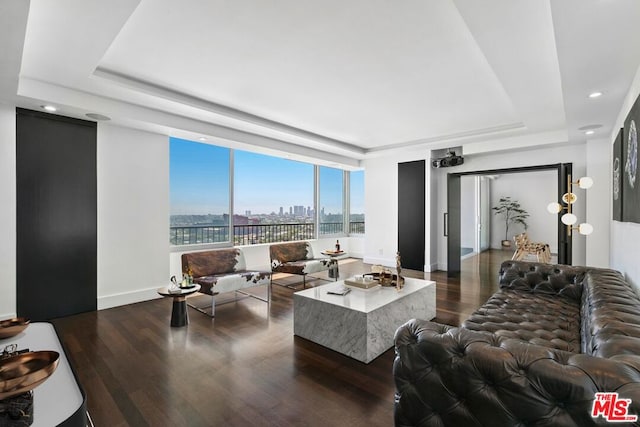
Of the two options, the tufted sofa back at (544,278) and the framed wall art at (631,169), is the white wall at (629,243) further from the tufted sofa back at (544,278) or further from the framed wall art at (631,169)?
the tufted sofa back at (544,278)

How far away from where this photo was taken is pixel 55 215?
12.1ft

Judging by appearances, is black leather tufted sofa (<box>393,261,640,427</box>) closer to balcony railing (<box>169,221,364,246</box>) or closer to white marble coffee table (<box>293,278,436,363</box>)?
white marble coffee table (<box>293,278,436,363</box>)

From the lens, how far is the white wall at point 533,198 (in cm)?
896

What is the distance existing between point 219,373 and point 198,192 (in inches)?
154

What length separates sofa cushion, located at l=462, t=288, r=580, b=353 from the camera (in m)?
2.09

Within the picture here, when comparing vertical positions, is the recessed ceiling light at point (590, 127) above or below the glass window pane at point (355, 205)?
above

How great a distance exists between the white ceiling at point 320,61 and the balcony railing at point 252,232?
6.17ft

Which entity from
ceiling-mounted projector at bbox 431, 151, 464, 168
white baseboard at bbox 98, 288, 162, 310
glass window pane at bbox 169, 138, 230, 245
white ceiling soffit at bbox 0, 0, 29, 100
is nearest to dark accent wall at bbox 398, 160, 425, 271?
ceiling-mounted projector at bbox 431, 151, 464, 168

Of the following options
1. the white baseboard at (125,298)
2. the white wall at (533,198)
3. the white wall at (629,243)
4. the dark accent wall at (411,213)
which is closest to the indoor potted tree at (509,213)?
the white wall at (533,198)

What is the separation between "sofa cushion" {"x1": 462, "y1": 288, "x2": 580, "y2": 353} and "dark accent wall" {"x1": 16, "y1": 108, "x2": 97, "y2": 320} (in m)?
4.52

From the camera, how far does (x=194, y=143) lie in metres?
5.54

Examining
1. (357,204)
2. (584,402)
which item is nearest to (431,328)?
(584,402)

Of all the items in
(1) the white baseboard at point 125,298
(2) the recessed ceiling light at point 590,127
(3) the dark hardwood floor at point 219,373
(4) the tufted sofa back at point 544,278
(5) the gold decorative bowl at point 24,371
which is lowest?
(3) the dark hardwood floor at point 219,373

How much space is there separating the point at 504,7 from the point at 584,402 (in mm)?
2095
